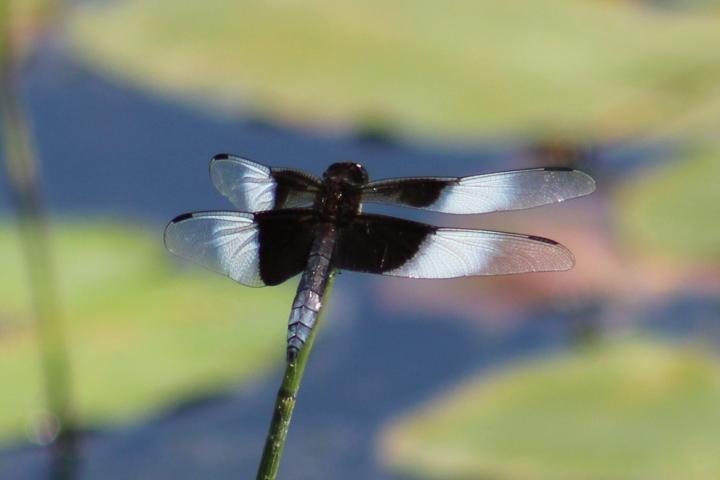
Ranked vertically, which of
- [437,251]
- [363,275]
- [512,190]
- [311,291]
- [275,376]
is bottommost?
[311,291]

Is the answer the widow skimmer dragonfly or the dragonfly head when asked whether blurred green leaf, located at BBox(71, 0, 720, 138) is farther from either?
the dragonfly head

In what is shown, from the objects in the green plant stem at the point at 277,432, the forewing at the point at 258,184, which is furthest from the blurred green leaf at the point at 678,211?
the green plant stem at the point at 277,432

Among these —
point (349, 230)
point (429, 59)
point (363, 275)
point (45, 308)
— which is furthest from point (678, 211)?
point (349, 230)

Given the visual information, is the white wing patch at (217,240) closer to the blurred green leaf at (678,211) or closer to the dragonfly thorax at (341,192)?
the dragonfly thorax at (341,192)

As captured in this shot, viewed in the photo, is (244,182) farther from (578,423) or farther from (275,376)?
(275,376)

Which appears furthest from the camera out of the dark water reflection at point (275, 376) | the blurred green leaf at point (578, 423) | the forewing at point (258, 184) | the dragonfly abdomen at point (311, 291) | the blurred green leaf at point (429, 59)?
the blurred green leaf at point (429, 59)

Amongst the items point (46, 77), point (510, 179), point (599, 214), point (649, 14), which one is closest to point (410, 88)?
point (599, 214)
